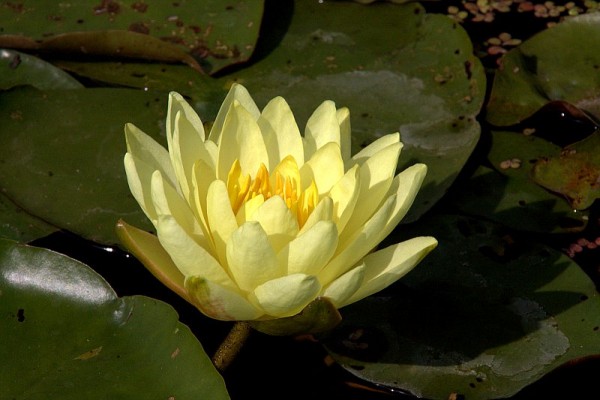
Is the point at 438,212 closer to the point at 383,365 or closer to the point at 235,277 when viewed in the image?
the point at 383,365

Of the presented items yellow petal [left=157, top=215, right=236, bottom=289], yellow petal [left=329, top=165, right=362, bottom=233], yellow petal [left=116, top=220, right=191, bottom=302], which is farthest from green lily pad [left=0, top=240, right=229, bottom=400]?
yellow petal [left=329, top=165, right=362, bottom=233]

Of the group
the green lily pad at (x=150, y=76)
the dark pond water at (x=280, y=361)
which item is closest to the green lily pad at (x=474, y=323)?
the dark pond water at (x=280, y=361)

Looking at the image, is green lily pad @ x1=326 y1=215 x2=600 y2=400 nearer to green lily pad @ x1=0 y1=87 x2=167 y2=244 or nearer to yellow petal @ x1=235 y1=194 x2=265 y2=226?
yellow petal @ x1=235 y1=194 x2=265 y2=226

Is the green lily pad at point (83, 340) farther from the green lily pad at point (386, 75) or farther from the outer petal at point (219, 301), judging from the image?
the green lily pad at point (386, 75)

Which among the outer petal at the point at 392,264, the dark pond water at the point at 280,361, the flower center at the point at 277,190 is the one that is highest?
the flower center at the point at 277,190

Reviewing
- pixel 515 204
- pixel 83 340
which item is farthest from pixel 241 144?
pixel 515 204

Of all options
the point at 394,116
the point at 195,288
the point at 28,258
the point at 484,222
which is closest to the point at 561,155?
the point at 484,222

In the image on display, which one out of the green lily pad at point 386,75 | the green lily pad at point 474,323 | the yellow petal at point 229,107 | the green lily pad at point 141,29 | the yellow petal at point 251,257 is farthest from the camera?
the green lily pad at point 141,29
